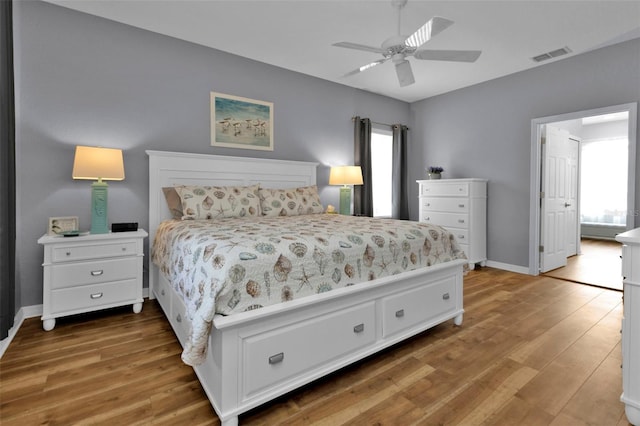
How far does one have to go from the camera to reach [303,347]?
5.41 feet

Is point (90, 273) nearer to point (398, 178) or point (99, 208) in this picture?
point (99, 208)

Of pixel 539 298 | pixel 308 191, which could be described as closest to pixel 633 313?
pixel 539 298

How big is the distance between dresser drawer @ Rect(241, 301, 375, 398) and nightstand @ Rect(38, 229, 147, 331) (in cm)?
180

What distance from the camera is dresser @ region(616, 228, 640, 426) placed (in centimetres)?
142

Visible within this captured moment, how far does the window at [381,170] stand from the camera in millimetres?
5199

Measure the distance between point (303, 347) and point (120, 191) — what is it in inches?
97.6

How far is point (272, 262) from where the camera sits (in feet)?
5.11

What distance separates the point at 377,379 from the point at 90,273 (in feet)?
7.66

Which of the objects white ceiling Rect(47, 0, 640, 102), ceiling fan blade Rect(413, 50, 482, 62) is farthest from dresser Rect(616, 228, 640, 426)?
white ceiling Rect(47, 0, 640, 102)

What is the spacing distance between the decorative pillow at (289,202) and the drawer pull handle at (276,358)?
6.15ft

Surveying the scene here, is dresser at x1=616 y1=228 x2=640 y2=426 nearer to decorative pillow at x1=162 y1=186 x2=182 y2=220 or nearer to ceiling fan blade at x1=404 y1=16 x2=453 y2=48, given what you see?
ceiling fan blade at x1=404 y1=16 x2=453 y2=48

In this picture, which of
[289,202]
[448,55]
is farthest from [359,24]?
[289,202]

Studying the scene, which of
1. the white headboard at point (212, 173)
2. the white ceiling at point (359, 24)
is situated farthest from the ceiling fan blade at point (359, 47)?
the white headboard at point (212, 173)

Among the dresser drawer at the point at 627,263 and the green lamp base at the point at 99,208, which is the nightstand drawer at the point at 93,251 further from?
the dresser drawer at the point at 627,263
